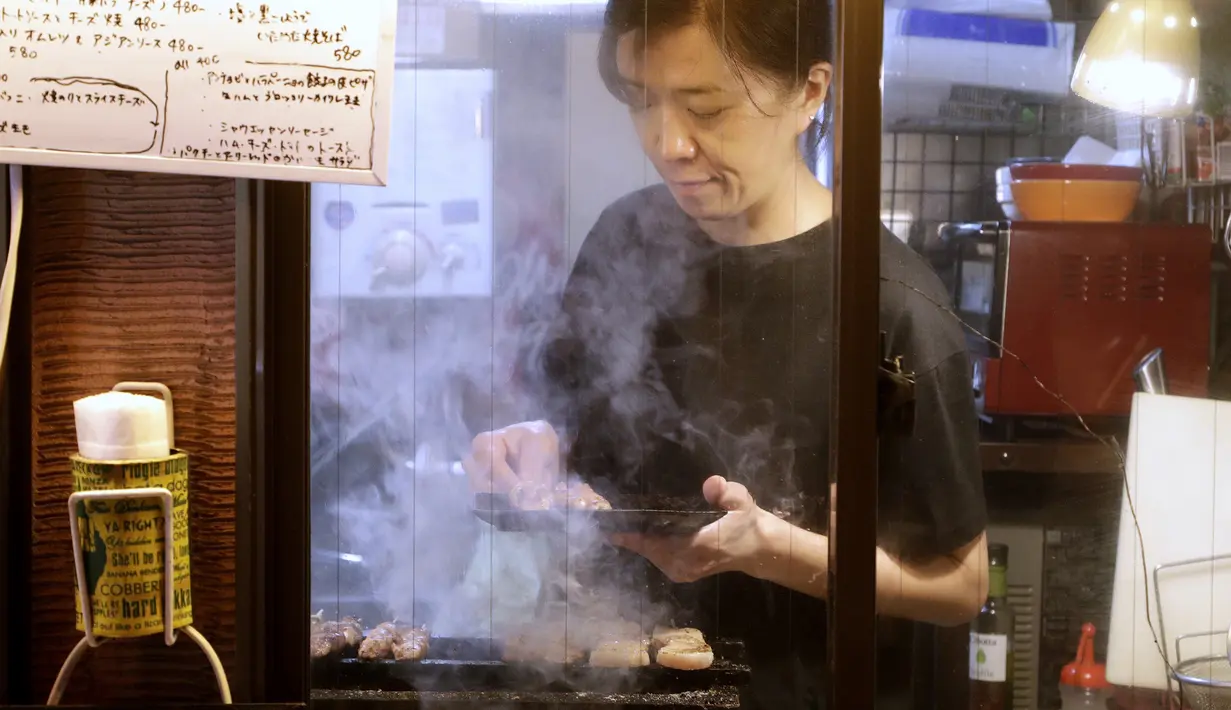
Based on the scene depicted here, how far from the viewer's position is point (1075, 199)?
1.57m

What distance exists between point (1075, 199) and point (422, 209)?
100 centimetres

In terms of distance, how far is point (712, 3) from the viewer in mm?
1405

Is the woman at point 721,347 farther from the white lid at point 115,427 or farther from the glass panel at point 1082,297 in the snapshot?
the white lid at point 115,427

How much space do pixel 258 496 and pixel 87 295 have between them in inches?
13.5

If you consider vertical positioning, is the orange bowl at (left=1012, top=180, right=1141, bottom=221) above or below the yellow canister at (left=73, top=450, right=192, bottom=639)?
above

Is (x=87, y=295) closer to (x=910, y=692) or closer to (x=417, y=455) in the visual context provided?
(x=417, y=455)

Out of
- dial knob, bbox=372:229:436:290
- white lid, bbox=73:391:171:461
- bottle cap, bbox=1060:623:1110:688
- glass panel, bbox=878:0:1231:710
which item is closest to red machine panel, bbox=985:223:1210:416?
glass panel, bbox=878:0:1231:710

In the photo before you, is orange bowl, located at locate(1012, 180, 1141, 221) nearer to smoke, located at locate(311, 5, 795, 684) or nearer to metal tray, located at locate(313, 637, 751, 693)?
smoke, located at locate(311, 5, 795, 684)

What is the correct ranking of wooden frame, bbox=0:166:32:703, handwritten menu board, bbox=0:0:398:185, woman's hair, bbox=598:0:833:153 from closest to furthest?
handwritten menu board, bbox=0:0:398:185
wooden frame, bbox=0:166:32:703
woman's hair, bbox=598:0:833:153

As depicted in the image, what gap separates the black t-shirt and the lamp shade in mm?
449

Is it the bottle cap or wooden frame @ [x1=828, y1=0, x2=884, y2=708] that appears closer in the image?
wooden frame @ [x1=828, y1=0, x2=884, y2=708]

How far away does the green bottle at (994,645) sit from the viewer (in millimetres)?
1567

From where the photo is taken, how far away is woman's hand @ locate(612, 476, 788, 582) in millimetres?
1444

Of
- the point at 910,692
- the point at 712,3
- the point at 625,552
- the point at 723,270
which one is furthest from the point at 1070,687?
the point at 712,3
